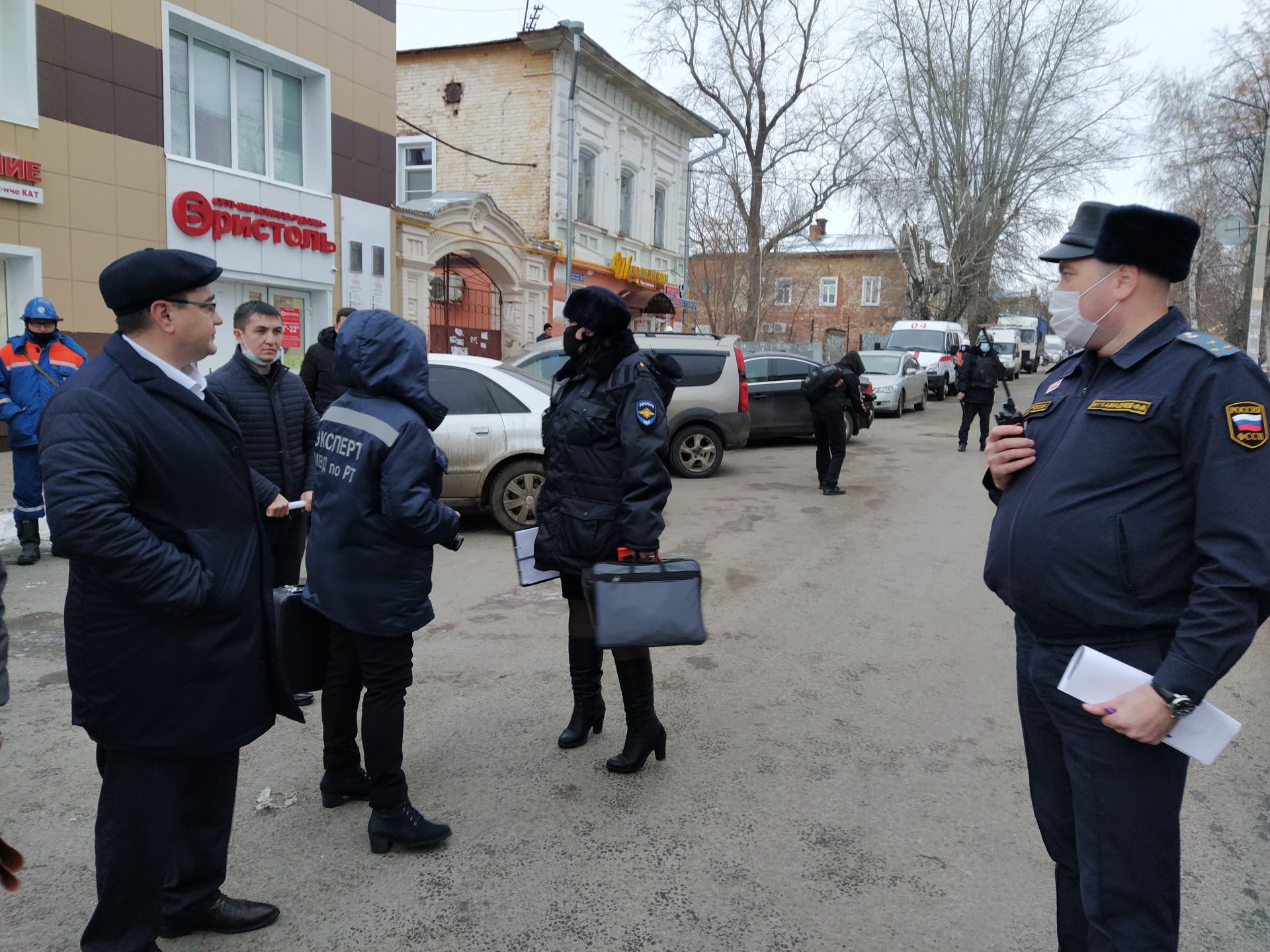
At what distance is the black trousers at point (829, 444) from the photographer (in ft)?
36.1

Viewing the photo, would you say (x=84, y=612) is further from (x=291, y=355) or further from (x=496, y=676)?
(x=291, y=355)

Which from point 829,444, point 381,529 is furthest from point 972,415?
point 381,529

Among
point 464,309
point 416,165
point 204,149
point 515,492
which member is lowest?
point 515,492

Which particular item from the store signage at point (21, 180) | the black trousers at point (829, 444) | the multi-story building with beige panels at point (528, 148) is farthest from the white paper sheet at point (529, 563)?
the multi-story building with beige panels at point (528, 148)

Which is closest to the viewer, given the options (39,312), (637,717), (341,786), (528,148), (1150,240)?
(1150,240)

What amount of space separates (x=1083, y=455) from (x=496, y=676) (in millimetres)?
3539

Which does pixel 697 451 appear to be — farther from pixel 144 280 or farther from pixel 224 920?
pixel 144 280

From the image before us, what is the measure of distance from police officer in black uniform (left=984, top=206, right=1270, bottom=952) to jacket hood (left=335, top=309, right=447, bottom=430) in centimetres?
195

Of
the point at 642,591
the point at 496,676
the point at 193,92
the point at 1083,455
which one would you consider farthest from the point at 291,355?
the point at 1083,455

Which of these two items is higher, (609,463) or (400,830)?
(609,463)

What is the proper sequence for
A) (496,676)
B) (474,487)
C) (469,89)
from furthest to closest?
(469,89)
(474,487)
(496,676)

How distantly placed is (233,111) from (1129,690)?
48.0ft

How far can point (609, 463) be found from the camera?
3668 millimetres

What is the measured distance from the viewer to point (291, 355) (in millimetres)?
14742
